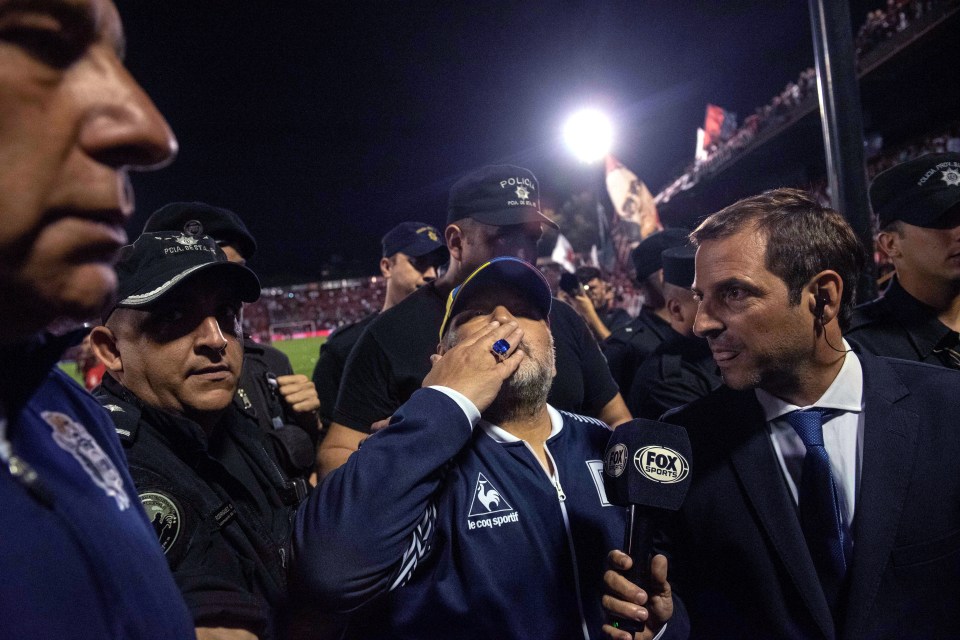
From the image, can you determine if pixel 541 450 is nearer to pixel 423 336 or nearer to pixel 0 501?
pixel 423 336

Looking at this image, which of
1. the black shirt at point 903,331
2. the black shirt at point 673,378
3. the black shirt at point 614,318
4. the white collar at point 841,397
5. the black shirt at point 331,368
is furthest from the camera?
the black shirt at point 614,318

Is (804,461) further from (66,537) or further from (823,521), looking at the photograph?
(66,537)

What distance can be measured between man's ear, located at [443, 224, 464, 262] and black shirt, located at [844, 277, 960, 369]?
201 centimetres

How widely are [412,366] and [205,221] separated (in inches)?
Result: 58.0

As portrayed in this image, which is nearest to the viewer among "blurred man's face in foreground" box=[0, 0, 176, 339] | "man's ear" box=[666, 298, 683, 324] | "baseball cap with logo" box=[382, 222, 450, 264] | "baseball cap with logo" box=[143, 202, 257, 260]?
"blurred man's face in foreground" box=[0, 0, 176, 339]

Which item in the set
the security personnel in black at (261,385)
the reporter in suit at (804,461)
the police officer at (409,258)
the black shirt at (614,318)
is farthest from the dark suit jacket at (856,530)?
the black shirt at (614,318)

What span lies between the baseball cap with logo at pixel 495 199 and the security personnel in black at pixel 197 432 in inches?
59.4

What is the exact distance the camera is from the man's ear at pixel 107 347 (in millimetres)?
1895

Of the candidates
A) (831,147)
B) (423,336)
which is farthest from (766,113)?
(423,336)

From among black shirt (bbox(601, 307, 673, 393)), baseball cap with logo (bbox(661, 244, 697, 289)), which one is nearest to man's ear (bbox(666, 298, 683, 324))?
baseball cap with logo (bbox(661, 244, 697, 289))

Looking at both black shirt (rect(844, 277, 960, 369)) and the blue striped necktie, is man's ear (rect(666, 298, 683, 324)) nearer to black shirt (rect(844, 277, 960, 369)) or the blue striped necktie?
black shirt (rect(844, 277, 960, 369))

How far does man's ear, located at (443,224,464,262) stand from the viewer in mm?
3389

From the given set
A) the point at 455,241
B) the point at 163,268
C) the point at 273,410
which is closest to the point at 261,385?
the point at 273,410

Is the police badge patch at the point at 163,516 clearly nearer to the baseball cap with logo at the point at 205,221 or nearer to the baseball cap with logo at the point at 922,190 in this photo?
the baseball cap with logo at the point at 205,221
